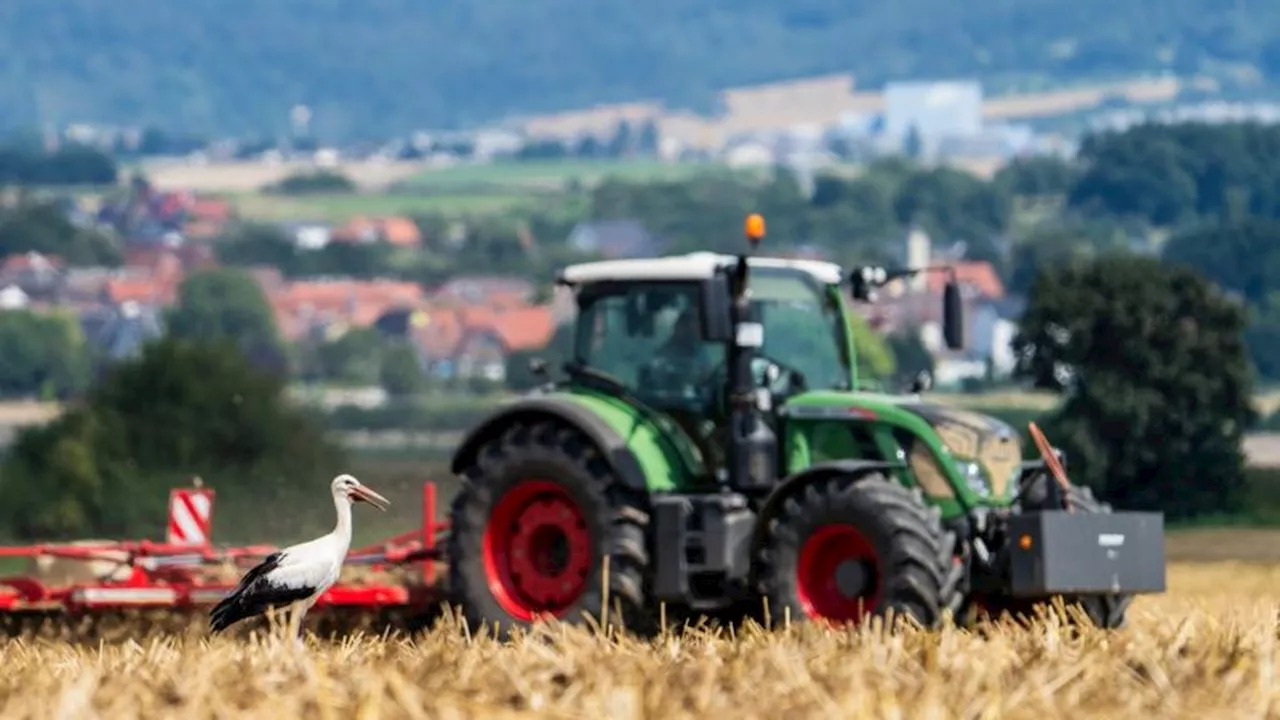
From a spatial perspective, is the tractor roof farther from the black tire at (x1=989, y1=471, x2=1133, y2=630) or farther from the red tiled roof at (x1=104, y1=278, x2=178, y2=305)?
the red tiled roof at (x1=104, y1=278, x2=178, y2=305)

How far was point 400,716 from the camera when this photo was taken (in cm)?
812

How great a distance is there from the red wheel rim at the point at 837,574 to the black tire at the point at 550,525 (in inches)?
37.3

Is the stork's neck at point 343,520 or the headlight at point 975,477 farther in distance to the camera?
the headlight at point 975,477

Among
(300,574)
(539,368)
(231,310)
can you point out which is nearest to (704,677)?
(300,574)

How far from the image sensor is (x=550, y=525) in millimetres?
16828

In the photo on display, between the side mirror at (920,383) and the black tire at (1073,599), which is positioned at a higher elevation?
the side mirror at (920,383)

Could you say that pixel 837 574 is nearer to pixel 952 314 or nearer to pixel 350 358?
pixel 952 314

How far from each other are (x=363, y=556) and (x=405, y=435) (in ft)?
276

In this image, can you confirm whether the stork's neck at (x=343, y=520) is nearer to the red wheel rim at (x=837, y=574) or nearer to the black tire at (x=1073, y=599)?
the red wheel rim at (x=837, y=574)

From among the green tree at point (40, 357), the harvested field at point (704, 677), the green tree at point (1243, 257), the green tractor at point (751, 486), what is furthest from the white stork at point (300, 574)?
the green tree at point (1243, 257)

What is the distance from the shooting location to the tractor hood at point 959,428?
1595 cm

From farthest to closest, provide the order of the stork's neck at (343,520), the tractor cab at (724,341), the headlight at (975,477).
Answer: the tractor cab at (724,341), the headlight at (975,477), the stork's neck at (343,520)

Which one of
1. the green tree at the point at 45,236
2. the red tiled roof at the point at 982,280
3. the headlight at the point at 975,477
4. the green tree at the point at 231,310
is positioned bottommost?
the headlight at the point at 975,477

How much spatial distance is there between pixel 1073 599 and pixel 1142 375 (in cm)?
4624
